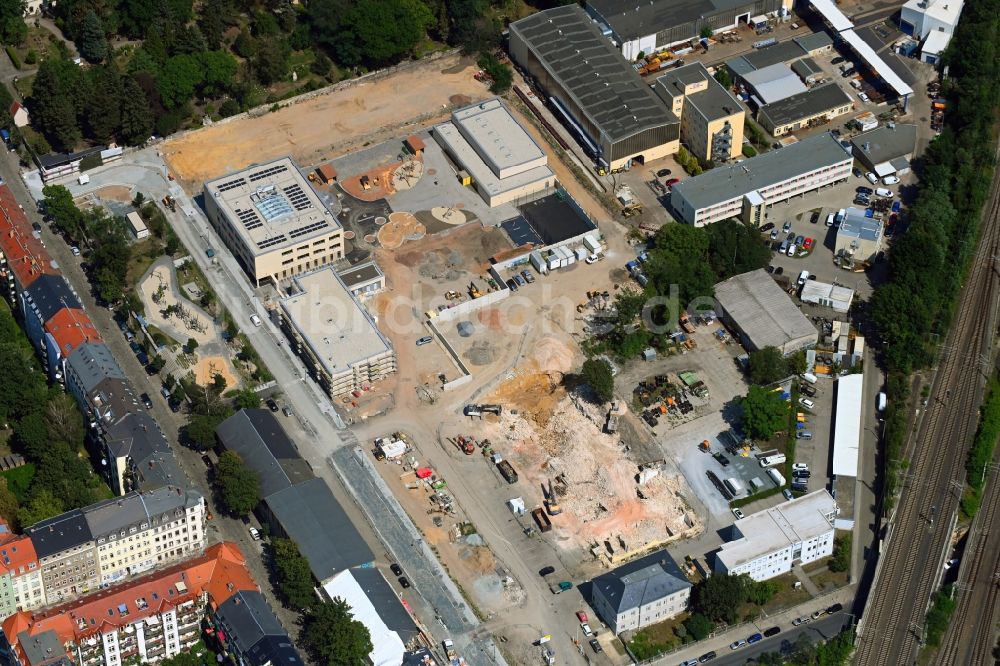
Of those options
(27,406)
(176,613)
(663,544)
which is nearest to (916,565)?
(663,544)

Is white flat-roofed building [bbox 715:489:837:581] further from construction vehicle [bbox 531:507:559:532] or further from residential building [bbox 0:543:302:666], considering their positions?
residential building [bbox 0:543:302:666]

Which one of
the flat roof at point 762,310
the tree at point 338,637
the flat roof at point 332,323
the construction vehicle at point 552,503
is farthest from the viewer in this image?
the flat roof at point 762,310

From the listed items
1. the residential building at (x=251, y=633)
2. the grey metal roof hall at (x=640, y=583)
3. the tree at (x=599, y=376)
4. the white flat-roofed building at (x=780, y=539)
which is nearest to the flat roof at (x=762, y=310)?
the tree at (x=599, y=376)

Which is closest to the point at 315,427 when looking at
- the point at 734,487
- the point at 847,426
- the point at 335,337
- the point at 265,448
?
the point at 265,448

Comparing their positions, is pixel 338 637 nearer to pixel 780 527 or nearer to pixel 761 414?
pixel 780 527

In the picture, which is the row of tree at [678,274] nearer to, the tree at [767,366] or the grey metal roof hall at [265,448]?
the tree at [767,366]

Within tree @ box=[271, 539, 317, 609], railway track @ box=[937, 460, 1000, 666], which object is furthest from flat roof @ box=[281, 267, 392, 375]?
railway track @ box=[937, 460, 1000, 666]

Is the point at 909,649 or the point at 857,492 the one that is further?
the point at 857,492

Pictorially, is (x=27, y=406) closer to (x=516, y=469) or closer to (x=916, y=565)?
(x=516, y=469)

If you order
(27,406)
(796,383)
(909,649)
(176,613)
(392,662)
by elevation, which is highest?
(27,406)
